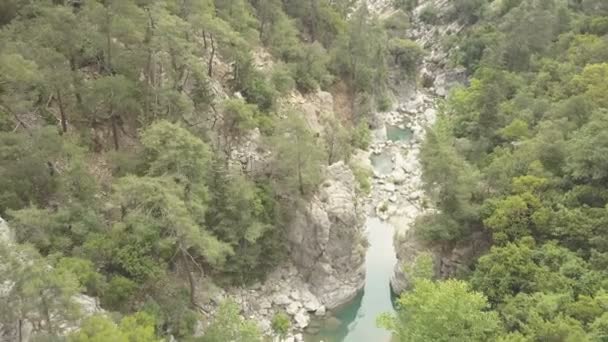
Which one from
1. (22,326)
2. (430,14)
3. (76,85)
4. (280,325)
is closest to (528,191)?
(280,325)

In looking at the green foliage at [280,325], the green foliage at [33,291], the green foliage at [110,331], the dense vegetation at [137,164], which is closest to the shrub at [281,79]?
the dense vegetation at [137,164]

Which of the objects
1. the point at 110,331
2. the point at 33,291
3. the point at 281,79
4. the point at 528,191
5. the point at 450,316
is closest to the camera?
the point at 33,291

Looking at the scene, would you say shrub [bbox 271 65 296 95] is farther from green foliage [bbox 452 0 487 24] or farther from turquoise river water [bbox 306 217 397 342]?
green foliage [bbox 452 0 487 24]

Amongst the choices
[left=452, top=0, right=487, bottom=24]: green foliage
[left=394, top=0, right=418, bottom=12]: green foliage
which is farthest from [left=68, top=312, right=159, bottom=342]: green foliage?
[left=394, top=0, right=418, bottom=12]: green foliage

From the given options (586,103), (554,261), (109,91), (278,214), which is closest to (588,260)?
(554,261)

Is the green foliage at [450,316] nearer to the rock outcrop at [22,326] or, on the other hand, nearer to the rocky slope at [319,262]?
the rocky slope at [319,262]

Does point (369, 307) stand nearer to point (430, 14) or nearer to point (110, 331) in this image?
point (110, 331)
